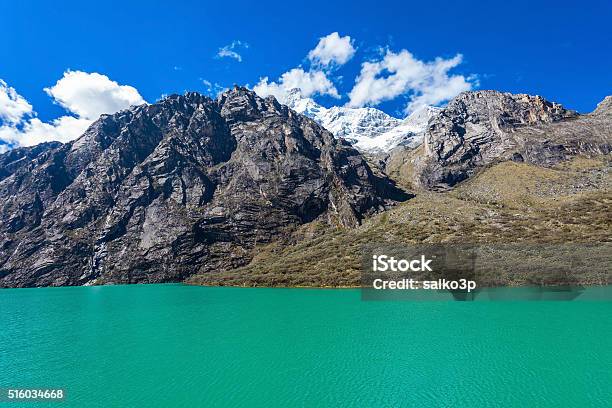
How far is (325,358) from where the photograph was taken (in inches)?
1785

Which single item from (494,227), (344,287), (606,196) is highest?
(606,196)

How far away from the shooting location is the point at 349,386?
3644 centimetres

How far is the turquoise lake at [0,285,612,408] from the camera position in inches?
1337

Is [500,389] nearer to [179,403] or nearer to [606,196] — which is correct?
[179,403]

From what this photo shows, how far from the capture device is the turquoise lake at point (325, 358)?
33969mm

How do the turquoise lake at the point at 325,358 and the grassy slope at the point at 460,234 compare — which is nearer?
the turquoise lake at the point at 325,358

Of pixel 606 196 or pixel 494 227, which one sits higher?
pixel 606 196

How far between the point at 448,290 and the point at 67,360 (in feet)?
327

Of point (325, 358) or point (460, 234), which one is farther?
point (460, 234)

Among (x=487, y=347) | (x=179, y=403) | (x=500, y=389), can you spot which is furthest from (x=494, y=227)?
(x=179, y=403)

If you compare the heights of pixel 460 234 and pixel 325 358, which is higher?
pixel 460 234

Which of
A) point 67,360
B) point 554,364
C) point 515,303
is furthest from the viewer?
point 515,303

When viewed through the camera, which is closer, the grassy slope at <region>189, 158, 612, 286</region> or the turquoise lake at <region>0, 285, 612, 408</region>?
the turquoise lake at <region>0, 285, 612, 408</region>

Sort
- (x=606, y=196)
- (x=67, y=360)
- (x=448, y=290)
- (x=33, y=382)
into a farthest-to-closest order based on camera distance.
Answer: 1. (x=606, y=196)
2. (x=448, y=290)
3. (x=67, y=360)
4. (x=33, y=382)
